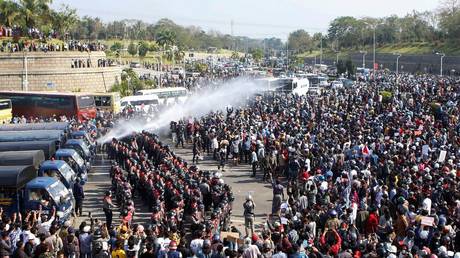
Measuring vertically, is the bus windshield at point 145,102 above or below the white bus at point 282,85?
below

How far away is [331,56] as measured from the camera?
114 m

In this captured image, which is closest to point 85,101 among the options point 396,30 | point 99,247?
point 99,247

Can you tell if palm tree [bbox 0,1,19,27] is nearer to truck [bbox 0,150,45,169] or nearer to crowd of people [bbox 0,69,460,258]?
crowd of people [bbox 0,69,460,258]

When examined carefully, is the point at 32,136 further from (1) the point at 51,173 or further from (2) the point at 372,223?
(2) the point at 372,223

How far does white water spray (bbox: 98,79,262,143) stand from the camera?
34375mm

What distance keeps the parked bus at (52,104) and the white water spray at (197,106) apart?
455cm

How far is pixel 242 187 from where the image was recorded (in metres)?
23.9

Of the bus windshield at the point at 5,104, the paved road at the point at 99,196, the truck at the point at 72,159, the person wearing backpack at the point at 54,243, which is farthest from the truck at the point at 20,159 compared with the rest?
the bus windshield at the point at 5,104

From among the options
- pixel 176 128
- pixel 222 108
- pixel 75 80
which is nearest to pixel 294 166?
pixel 176 128

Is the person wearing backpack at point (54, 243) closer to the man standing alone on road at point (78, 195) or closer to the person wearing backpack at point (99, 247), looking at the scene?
the person wearing backpack at point (99, 247)

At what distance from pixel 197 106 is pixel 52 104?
9673 millimetres

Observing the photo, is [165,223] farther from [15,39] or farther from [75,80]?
[15,39]

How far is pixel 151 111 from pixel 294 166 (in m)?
18.2

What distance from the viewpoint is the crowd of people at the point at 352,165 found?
520 inches
